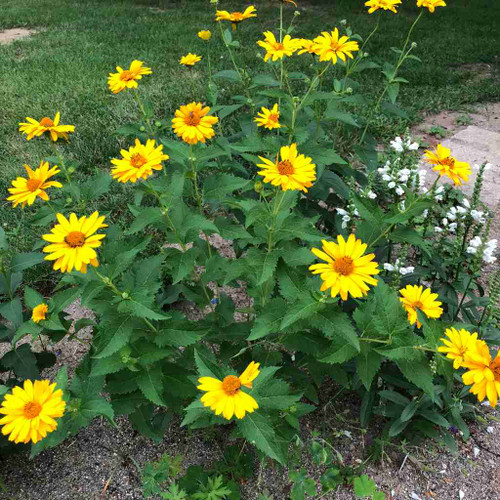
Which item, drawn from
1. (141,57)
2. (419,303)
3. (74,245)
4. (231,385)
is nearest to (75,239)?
(74,245)

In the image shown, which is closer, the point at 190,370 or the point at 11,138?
the point at 190,370

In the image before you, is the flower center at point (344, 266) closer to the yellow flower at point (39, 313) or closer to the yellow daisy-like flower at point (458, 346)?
the yellow daisy-like flower at point (458, 346)

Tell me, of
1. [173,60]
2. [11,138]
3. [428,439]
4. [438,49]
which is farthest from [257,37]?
[428,439]

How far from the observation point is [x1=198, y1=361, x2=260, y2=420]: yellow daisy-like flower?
1.20 metres

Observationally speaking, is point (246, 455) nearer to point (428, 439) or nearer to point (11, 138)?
point (428, 439)

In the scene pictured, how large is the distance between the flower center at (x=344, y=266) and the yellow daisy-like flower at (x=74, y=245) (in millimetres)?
631

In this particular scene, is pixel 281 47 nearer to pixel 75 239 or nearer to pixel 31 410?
pixel 75 239

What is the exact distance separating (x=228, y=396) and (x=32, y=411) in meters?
0.54

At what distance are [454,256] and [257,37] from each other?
232 inches

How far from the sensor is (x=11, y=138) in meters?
4.42

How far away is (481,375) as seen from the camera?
1.20m

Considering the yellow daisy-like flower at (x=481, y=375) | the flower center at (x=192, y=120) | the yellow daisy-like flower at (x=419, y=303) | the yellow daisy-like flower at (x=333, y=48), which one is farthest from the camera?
the yellow daisy-like flower at (x=333, y=48)

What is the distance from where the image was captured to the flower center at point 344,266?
1257 mm

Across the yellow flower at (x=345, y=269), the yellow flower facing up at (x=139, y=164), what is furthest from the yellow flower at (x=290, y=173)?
the yellow flower facing up at (x=139, y=164)
